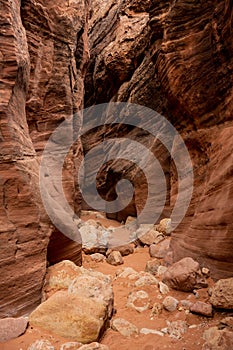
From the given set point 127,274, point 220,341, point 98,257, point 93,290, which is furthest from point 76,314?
point 98,257

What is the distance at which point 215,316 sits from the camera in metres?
3.97

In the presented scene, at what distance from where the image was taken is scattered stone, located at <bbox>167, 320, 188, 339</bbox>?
3674 mm

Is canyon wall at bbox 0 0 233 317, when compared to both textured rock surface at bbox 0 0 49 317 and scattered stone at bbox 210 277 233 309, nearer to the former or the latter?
textured rock surface at bbox 0 0 49 317

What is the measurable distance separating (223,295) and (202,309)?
0.40 meters

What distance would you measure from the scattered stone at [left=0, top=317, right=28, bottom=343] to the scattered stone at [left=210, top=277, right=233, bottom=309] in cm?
290

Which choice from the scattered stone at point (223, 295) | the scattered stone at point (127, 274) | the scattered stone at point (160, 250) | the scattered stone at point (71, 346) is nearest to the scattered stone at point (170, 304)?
the scattered stone at point (223, 295)

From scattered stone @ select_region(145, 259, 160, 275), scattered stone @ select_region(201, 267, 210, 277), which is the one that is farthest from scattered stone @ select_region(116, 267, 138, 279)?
scattered stone @ select_region(201, 267, 210, 277)

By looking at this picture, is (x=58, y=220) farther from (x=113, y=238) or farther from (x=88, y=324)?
A: (x=113, y=238)

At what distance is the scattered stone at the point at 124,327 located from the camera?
3845 millimetres

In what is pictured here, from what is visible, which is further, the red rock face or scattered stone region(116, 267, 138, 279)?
scattered stone region(116, 267, 138, 279)

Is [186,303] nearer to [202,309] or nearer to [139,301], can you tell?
[202,309]

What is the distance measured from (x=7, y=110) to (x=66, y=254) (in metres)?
3.64

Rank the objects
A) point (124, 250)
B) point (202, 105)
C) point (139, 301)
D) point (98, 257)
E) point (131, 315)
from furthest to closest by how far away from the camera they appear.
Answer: point (124, 250) → point (98, 257) → point (202, 105) → point (139, 301) → point (131, 315)

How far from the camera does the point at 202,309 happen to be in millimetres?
4055
